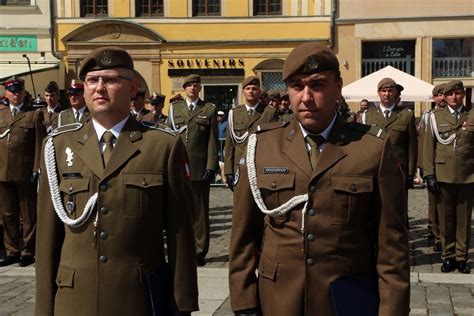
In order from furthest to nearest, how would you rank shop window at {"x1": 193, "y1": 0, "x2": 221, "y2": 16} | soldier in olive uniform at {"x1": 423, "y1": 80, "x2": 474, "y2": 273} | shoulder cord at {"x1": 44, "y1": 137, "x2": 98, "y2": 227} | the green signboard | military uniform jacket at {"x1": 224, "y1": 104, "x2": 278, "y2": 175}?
the green signboard
shop window at {"x1": 193, "y1": 0, "x2": 221, "y2": 16}
military uniform jacket at {"x1": 224, "y1": 104, "x2": 278, "y2": 175}
soldier in olive uniform at {"x1": 423, "y1": 80, "x2": 474, "y2": 273}
shoulder cord at {"x1": 44, "y1": 137, "x2": 98, "y2": 227}

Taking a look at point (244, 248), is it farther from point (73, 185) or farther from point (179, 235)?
point (73, 185)

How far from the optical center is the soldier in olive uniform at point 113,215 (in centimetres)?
316

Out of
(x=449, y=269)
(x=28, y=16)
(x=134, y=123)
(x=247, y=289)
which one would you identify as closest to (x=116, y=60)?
(x=134, y=123)

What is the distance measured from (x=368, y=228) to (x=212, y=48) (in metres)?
22.8

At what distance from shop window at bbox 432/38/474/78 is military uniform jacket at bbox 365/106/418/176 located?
16.4 metres

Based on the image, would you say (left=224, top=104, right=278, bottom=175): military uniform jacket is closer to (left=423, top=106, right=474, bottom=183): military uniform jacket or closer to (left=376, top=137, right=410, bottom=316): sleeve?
(left=423, top=106, right=474, bottom=183): military uniform jacket

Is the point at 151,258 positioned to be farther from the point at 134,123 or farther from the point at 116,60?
the point at 116,60

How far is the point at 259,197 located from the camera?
3.13 m

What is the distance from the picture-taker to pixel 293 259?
3.05m

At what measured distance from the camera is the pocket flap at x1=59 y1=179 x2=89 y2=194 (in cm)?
320

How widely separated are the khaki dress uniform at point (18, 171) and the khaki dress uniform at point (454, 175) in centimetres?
492

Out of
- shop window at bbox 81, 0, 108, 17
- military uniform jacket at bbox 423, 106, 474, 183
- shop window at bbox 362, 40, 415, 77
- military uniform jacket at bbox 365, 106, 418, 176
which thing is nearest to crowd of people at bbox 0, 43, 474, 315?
military uniform jacket at bbox 423, 106, 474, 183

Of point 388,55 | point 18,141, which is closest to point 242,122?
point 18,141

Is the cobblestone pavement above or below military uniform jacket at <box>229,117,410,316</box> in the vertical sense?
below
